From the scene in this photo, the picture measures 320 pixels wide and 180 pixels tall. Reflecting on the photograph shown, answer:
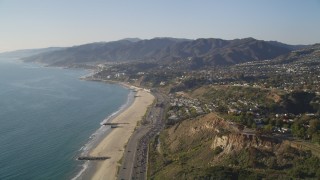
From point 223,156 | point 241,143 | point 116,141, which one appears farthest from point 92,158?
point 241,143

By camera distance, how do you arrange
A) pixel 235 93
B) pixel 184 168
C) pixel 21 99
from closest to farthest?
1. pixel 184 168
2. pixel 235 93
3. pixel 21 99

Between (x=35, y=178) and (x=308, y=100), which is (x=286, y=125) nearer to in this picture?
(x=308, y=100)

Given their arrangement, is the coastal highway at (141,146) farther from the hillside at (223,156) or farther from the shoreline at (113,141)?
the hillside at (223,156)

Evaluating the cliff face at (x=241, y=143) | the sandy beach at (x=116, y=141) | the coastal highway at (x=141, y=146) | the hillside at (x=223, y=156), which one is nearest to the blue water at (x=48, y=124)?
the sandy beach at (x=116, y=141)

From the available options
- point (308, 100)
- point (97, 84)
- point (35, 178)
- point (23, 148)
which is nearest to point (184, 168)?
point (35, 178)

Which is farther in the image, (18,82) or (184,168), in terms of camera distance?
(18,82)

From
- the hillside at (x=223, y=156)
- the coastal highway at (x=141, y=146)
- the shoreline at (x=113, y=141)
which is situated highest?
the hillside at (x=223, y=156)

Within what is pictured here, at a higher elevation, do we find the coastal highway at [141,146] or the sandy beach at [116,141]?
the coastal highway at [141,146]
